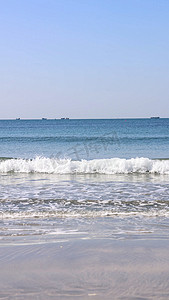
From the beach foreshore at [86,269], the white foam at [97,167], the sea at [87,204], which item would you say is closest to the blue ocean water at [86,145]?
the white foam at [97,167]

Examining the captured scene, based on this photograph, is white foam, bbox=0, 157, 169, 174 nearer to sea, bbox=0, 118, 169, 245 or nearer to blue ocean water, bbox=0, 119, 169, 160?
sea, bbox=0, 118, 169, 245

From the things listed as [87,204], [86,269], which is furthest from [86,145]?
[86,269]

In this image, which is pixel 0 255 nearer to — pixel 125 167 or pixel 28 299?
pixel 28 299

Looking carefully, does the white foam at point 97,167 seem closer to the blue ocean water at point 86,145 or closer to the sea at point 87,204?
the sea at point 87,204

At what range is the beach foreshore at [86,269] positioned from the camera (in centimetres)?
462

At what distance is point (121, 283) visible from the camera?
4.88 metres

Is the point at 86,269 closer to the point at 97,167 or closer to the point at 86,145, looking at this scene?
the point at 97,167

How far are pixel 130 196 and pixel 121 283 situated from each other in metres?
6.90

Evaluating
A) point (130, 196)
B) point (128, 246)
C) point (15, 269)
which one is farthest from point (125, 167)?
point (15, 269)

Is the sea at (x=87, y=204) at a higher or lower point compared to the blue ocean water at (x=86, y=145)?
lower

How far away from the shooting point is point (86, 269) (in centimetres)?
542

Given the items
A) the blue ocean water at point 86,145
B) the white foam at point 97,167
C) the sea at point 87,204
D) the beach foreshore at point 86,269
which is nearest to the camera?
the beach foreshore at point 86,269

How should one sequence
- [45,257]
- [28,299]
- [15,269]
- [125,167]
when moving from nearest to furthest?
[28,299]
[15,269]
[45,257]
[125,167]

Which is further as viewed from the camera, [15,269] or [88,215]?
[88,215]
